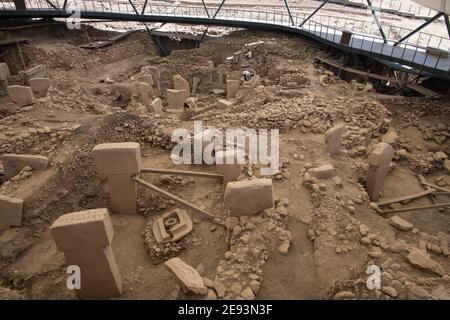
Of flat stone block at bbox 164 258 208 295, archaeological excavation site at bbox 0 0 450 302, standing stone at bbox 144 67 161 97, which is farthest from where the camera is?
standing stone at bbox 144 67 161 97

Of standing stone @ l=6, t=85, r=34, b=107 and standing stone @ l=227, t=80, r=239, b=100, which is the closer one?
standing stone @ l=6, t=85, r=34, b=107

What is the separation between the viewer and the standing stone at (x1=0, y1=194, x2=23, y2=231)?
560 cm

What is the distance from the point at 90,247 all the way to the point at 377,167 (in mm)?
5456

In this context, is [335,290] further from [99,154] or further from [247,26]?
[247,26]

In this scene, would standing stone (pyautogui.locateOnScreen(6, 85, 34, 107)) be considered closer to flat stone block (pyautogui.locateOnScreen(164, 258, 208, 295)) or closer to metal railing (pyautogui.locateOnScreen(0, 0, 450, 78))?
flat stone block (pyautogui.locateOnScreen(164, 258, 208, 295))

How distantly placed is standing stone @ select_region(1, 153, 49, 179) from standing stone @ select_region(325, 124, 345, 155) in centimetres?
590

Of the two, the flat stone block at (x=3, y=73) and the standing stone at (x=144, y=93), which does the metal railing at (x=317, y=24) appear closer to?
the flat stone block at (x=3, y=73)

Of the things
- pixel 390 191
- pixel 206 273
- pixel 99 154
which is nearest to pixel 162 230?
pixel 206 273

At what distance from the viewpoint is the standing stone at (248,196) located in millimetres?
4727

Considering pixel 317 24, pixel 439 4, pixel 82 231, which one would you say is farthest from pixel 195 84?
pixel 82 231

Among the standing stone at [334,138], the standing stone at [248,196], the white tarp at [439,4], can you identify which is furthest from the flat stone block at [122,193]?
the white tarp at [439,4]

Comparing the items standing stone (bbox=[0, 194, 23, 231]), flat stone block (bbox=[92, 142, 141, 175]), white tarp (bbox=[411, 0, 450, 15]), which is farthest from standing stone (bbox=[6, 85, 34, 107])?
white tarp (bbox=[411, 0, 450, 15])

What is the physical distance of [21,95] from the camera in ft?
30.3

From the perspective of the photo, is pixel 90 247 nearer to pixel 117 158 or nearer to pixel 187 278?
pixel 187 278
